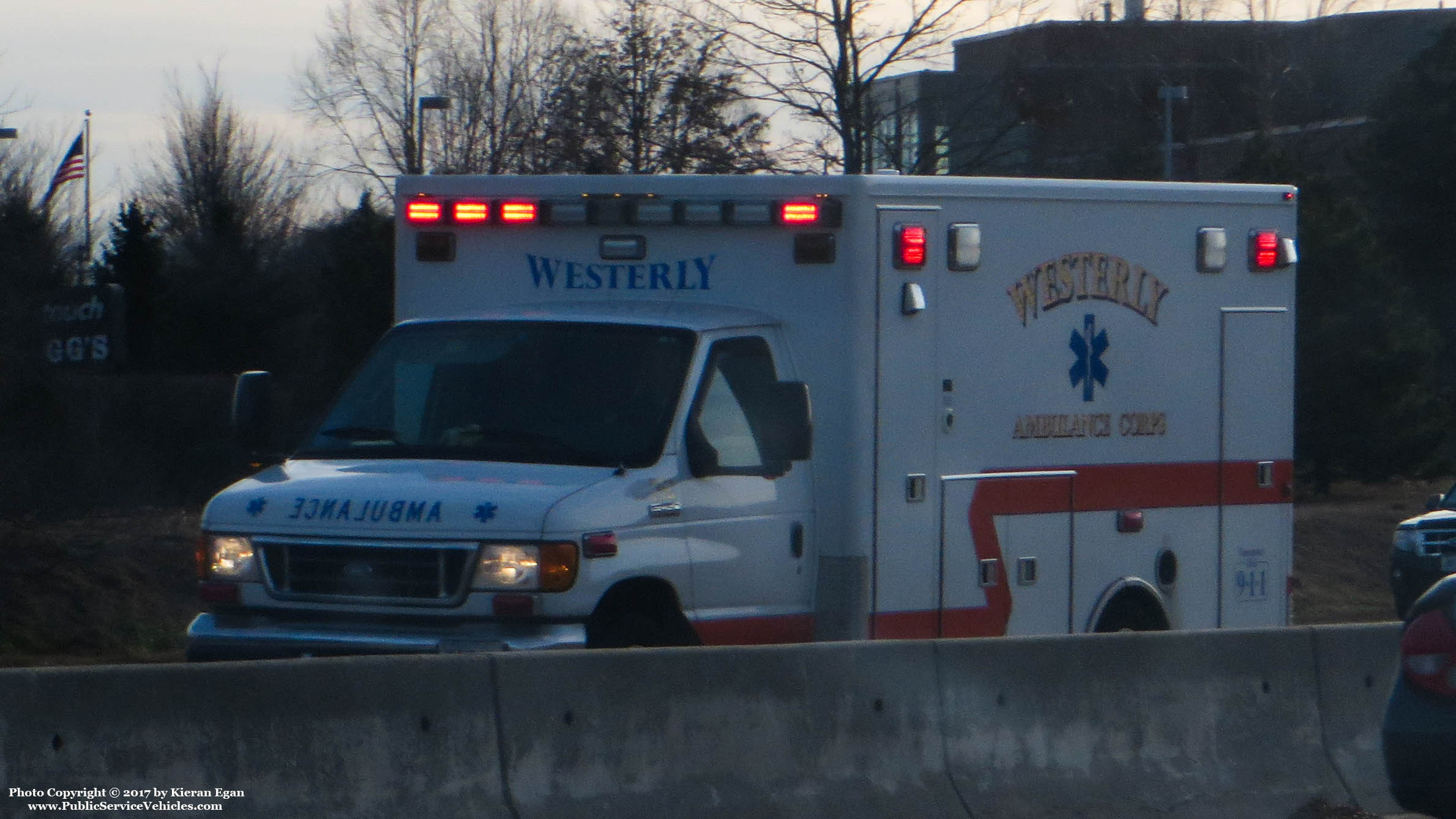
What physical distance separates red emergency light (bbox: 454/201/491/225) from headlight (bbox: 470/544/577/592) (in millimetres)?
2399

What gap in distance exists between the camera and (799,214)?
28.5ft

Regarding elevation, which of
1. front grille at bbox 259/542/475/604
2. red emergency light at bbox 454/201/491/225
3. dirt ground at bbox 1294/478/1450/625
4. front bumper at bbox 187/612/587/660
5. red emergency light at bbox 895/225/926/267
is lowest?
dirt ground at bbox 1294/478/1450/625

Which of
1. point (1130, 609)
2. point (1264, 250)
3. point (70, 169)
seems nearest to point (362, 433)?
point (1130, 609)

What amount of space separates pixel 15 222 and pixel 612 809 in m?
18.1

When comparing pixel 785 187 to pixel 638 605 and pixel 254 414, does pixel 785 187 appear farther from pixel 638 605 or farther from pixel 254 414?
pixel 254 414

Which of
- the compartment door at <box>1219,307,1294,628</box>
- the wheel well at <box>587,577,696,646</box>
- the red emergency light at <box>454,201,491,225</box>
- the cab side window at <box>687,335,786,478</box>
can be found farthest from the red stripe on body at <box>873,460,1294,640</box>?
the red emergency light at <box>454,201,491,225</box>

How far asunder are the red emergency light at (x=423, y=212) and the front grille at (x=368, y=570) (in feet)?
7.39

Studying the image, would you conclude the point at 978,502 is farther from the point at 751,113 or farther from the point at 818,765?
the point at 751,113

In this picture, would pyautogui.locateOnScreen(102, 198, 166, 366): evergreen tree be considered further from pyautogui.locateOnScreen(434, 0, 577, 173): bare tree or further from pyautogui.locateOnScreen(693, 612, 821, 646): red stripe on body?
pyautogui.locateOnScreen(693, 612, 821, 646): red stripe on body

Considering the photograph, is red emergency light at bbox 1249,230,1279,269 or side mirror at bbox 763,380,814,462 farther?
red emergency light at bbox 1249,230,1279,269

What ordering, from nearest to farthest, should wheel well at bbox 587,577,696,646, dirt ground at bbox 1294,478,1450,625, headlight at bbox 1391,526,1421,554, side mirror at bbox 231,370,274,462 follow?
wheel well at bbox 587,577,696,646
side mirror at bbox 231,370,274,462
headlight at bbox 1391,526,1421,554
dirt ground at bbox 1294,478,1450,625

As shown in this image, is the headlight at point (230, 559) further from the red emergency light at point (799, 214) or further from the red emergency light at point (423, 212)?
the red emergency light at point (799, 214)

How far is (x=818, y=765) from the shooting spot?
6816 millimetres

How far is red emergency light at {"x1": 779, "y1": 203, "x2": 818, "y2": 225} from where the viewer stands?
8.66 m
